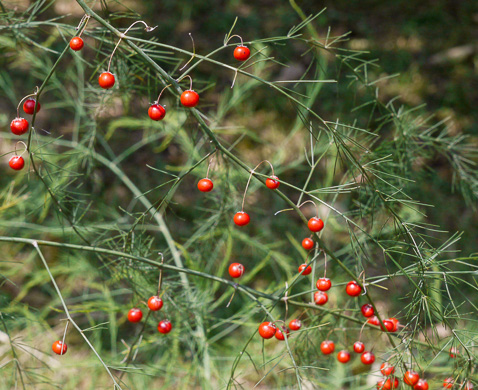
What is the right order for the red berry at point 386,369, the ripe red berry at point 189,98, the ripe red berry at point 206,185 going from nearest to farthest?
the ripe red berry at point 189,98, the ripe red berry at point 206,185, the red berry at point 386,369

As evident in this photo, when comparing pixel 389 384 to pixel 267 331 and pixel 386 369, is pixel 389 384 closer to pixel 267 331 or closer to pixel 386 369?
pixel 386 369

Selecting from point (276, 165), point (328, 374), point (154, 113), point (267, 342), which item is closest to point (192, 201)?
point (276, 165)

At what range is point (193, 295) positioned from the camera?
1.56 m

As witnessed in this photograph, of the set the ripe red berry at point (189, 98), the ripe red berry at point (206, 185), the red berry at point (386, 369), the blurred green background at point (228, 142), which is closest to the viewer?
the ripe red berry at point (189, 98)

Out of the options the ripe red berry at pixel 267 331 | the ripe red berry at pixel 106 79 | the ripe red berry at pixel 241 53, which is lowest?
the ripe red berry at pixel 267 331

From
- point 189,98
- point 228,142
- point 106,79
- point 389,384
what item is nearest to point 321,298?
point 389,384

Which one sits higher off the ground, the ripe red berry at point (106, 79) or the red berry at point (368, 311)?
the ripe red berry at point (106, 79)

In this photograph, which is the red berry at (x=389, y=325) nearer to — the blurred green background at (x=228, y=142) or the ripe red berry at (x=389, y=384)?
the ripe red berry at (x=389, y=384)

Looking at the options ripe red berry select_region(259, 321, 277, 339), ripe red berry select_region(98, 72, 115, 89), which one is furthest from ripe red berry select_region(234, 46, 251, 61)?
ripe red berry select_region(259, 321, 277, 339)

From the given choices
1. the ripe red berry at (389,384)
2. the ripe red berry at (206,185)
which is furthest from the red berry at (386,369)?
the ripe red berry at (206,185)

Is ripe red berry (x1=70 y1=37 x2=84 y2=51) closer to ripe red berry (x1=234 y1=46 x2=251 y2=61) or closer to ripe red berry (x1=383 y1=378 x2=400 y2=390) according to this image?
ripe red berry (x1=234 y1=46 x2=251 y2=61)

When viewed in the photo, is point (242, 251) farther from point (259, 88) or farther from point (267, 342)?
point (259, 88)

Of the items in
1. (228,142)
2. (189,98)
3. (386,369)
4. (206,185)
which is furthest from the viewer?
(228,142)

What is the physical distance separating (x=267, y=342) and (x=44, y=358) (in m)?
0.95
